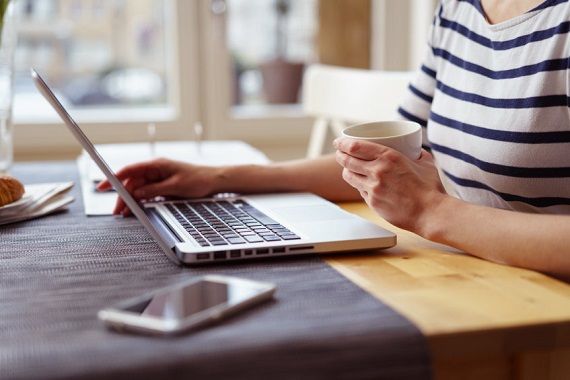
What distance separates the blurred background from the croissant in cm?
137

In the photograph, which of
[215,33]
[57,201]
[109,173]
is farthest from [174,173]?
[215,33]

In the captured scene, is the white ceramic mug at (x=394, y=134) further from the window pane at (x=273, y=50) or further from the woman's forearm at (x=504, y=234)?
the window pane at (x=273, y=50)

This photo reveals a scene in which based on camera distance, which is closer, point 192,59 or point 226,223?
point 226,223

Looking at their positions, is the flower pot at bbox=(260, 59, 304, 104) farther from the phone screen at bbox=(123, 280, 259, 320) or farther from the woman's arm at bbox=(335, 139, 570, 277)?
the phone screen at bbox=(123, 280, 259, 320)

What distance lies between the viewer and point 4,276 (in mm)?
797

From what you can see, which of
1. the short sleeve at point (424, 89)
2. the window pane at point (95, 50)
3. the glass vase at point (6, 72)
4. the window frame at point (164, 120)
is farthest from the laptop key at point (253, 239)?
the window pane at point (95, 50)

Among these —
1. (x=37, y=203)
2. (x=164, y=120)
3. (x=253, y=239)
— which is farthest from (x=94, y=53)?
(x=253, y=239)

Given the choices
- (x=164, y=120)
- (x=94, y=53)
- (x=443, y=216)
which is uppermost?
(x=94, y=53)

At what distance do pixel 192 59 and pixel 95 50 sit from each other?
0.33 metres

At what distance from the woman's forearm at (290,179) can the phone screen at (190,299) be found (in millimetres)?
487

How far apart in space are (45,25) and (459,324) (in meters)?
2.17

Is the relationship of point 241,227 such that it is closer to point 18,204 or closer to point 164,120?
point 18,204

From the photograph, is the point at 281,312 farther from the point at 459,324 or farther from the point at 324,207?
the point at 324,207

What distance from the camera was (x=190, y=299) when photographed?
0.66 m
